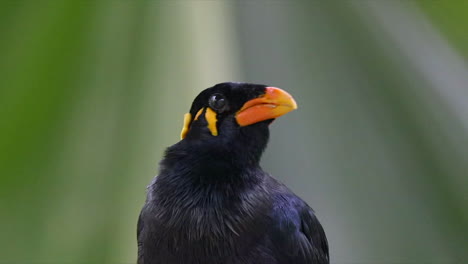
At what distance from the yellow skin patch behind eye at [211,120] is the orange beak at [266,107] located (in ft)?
0.17

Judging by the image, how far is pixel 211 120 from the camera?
1.21 meters

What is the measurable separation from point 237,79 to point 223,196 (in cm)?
52

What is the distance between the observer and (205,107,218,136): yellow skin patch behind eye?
3.93ft

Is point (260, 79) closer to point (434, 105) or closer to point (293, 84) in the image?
point (293, 84)

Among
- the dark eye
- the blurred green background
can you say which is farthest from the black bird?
the blurred green background

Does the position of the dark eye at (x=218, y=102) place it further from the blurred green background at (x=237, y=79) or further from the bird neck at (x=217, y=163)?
the blurred green background at (x=237, y=79)

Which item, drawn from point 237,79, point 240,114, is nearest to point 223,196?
point 240,114

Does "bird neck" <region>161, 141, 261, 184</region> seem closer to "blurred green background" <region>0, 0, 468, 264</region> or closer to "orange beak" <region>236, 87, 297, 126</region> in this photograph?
"orange beak" <region>236, 87, 297, 126</region>

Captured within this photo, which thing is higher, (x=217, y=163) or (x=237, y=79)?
(x=237, y=79)

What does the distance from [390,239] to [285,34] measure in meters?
0.66

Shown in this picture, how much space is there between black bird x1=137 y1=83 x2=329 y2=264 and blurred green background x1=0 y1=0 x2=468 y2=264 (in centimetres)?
34

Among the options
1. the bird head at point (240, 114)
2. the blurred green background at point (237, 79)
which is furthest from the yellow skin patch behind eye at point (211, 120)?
the blurred green background at point (237, 79)

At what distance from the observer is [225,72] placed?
5.22 feet

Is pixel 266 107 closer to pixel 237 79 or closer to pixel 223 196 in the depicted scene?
pixel 223 196
